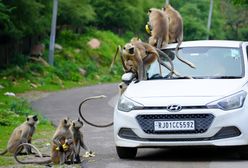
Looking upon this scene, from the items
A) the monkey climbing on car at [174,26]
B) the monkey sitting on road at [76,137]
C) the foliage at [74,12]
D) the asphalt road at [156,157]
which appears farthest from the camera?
the foliage at [74,12]

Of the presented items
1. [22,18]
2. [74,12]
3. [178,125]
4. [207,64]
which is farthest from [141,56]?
[74,12]

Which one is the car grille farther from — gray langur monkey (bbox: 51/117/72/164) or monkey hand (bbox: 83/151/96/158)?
monkey hand (bbox: 83/151/96/158)

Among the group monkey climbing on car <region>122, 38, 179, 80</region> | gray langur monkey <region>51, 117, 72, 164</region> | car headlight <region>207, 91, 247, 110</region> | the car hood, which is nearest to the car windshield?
monkey climbing on car <region>122, 38, 179, 80</region>

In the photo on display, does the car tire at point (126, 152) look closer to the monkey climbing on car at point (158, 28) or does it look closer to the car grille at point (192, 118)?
the car grille at point (192, 118)

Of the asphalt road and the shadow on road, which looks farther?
the shadow on road

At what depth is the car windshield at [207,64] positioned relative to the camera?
12336 millimetres

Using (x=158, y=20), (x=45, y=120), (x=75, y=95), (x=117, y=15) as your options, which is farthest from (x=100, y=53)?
(x=158, y=20)

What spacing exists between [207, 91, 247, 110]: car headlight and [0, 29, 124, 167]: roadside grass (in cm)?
331

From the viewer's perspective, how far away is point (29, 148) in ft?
43.3

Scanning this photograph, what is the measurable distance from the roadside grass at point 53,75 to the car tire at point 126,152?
168cm

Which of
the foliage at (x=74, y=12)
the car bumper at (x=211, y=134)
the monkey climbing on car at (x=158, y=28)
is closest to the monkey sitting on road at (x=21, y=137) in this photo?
the monkey climbing on car at (x=158, y=28)

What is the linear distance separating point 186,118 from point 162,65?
6.05 feet

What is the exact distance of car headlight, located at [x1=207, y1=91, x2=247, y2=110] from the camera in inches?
437

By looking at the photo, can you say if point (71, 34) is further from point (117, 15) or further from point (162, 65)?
point (162, 65)
